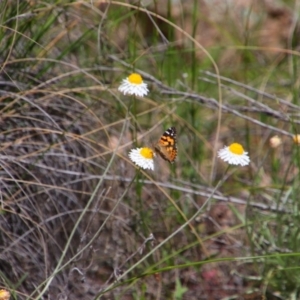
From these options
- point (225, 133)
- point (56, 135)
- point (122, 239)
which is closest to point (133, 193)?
point (122, 239)

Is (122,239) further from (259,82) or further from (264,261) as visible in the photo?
(259,82)

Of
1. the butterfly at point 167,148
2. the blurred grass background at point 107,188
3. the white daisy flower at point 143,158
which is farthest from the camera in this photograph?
the blurred grass background at point 107,188

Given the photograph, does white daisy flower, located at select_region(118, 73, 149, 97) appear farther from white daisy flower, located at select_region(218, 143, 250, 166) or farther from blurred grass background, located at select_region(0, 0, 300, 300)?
white daisy flower, located at select_region(218, 143, 250, 166)

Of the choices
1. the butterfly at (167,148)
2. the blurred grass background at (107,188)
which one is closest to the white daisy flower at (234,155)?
the butterfly at (167,148)

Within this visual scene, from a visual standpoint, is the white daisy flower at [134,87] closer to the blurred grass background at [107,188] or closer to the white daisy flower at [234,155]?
the blurred grass background at [107,188]

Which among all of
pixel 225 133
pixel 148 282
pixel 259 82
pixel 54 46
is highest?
pixel 54 46

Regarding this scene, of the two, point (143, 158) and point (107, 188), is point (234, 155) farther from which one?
point (107, 188)

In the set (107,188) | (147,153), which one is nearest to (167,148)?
(147,153)

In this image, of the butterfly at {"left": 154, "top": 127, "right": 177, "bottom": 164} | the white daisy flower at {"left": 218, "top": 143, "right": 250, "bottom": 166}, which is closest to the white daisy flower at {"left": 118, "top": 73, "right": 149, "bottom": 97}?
the butterfly at {"left": 154, "top": 127, "right": 177, "bottom": 164}
